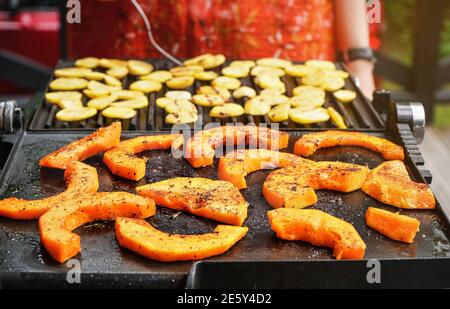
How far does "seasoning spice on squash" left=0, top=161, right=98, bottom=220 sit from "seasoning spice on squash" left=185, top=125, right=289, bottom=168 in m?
0.34

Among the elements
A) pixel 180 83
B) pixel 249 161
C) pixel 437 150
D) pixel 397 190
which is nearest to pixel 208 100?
pixel 180 83

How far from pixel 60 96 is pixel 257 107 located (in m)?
0.80

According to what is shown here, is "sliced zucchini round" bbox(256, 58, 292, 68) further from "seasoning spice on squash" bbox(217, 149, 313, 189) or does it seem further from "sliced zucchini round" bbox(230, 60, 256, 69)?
"seasoning spice on squash" bbox(217, 149, 313, 189)

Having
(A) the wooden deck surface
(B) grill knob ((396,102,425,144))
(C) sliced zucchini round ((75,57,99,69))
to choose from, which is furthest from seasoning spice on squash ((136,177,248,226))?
(A) the wooden deck surface

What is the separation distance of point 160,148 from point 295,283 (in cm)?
90

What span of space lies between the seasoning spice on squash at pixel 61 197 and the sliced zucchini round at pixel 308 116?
871mm

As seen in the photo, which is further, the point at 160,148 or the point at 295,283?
the point at 160,148

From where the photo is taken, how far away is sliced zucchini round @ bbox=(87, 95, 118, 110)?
2.65m

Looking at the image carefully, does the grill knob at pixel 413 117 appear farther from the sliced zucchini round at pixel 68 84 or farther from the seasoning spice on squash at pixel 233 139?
the sliced zucchini round at pixel 68 84

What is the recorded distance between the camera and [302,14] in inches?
142

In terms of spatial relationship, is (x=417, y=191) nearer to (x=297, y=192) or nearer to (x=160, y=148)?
(x=297, y=192)

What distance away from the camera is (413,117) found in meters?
2.34

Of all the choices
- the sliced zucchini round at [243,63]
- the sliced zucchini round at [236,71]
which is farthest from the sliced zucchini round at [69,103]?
the sliced zucchini round at [243,63]

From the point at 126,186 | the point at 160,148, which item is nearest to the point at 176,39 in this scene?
the point at 160,148
